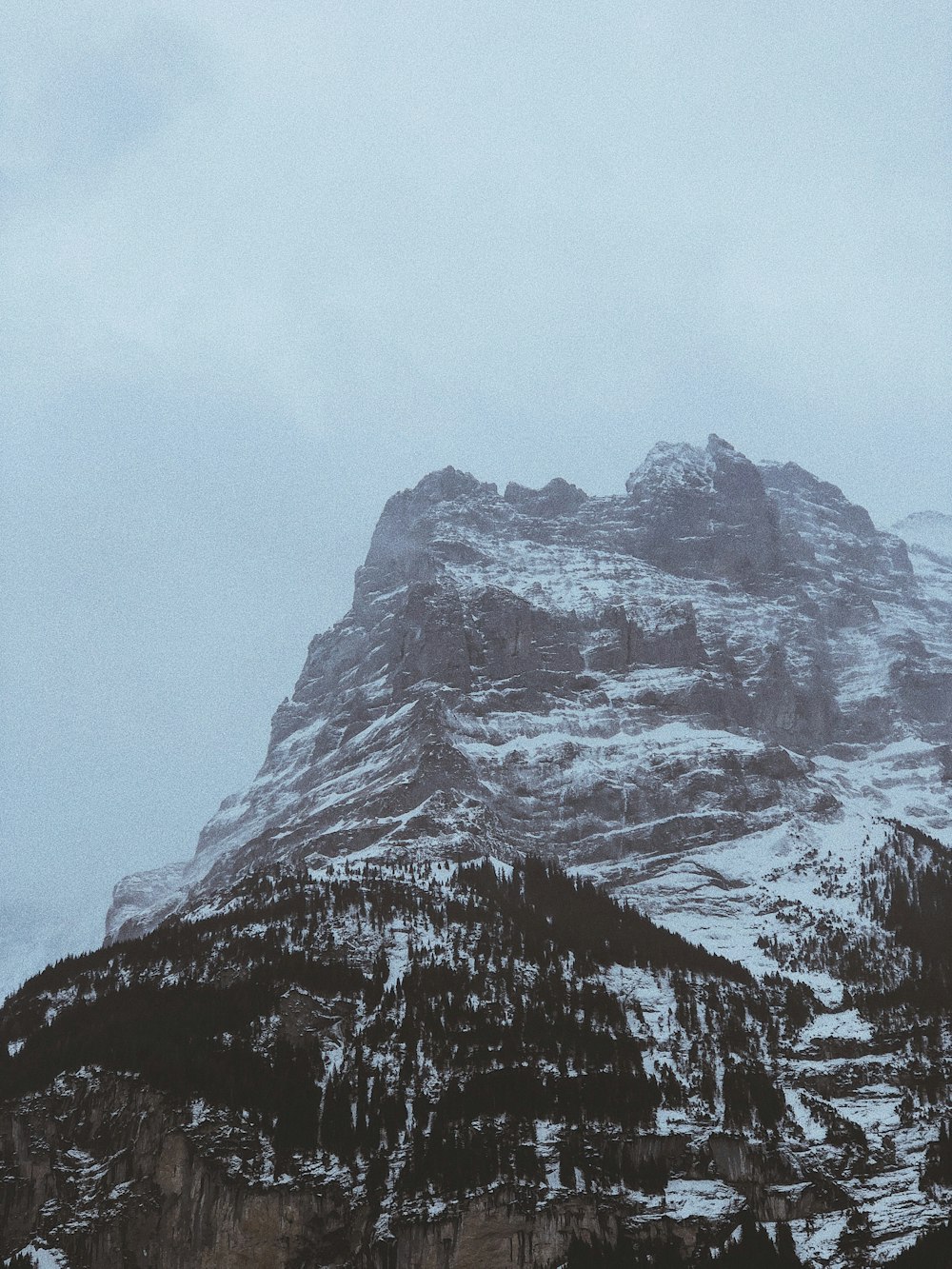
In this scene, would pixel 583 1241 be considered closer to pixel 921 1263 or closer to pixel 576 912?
pixel 921 1263

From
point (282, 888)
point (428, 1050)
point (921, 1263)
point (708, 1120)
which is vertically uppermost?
point (282, 888)

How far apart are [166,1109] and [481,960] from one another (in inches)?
1688

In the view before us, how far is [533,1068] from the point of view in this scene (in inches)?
5979

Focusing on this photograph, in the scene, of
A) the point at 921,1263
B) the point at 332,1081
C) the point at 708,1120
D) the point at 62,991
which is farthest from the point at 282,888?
the point at 921,1263

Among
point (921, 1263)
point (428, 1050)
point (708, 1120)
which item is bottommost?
point (921, 1263)

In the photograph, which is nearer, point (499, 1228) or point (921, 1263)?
point (921, 1263)

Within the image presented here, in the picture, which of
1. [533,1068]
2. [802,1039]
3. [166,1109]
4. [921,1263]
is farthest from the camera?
[802,1039]

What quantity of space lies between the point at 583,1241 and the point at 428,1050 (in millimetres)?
28015

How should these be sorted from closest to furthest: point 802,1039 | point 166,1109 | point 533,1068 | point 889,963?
point 166,1109 < point 533,1068 < point 802,1039 < point 889,963

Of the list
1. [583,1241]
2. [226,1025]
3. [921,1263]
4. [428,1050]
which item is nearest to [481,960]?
[428,1050]

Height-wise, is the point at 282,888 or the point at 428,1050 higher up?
the point at 282,888

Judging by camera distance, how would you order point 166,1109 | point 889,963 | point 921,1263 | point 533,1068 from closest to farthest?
point 921,1263 < point 166,1109 < point 533,1068 < point 889,963

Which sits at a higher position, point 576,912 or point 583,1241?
point 576,912

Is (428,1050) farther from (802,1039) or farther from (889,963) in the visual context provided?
(889,963)
